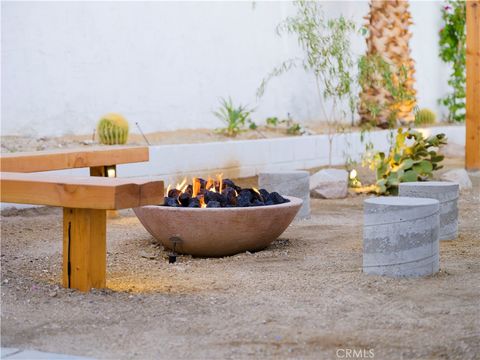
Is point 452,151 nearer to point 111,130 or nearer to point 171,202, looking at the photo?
point 111,130

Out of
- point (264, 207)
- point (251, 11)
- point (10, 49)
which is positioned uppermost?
point (251, 11)

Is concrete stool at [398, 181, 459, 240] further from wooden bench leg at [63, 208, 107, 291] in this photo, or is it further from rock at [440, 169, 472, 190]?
rock at [440, 169, 472, 190]

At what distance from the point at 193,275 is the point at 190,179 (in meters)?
4.03

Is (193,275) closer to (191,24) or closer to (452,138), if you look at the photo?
(191,24)

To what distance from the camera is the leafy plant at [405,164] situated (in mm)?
8336

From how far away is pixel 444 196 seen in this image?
6.06 meters

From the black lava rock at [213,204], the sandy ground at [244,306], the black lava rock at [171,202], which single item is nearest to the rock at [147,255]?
the sandy ground at [244,306]

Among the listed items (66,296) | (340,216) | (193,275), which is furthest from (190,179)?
(66,296)

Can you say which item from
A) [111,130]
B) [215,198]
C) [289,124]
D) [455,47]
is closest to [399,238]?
[215,198]

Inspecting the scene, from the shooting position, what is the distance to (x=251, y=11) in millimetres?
11000

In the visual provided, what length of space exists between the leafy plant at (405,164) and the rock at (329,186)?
1.13 feet

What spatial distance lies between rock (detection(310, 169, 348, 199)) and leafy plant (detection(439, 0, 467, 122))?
6775mm

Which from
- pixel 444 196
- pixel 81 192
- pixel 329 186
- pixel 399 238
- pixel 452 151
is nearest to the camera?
pixel 81 192

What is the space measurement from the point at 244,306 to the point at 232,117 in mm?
6105
